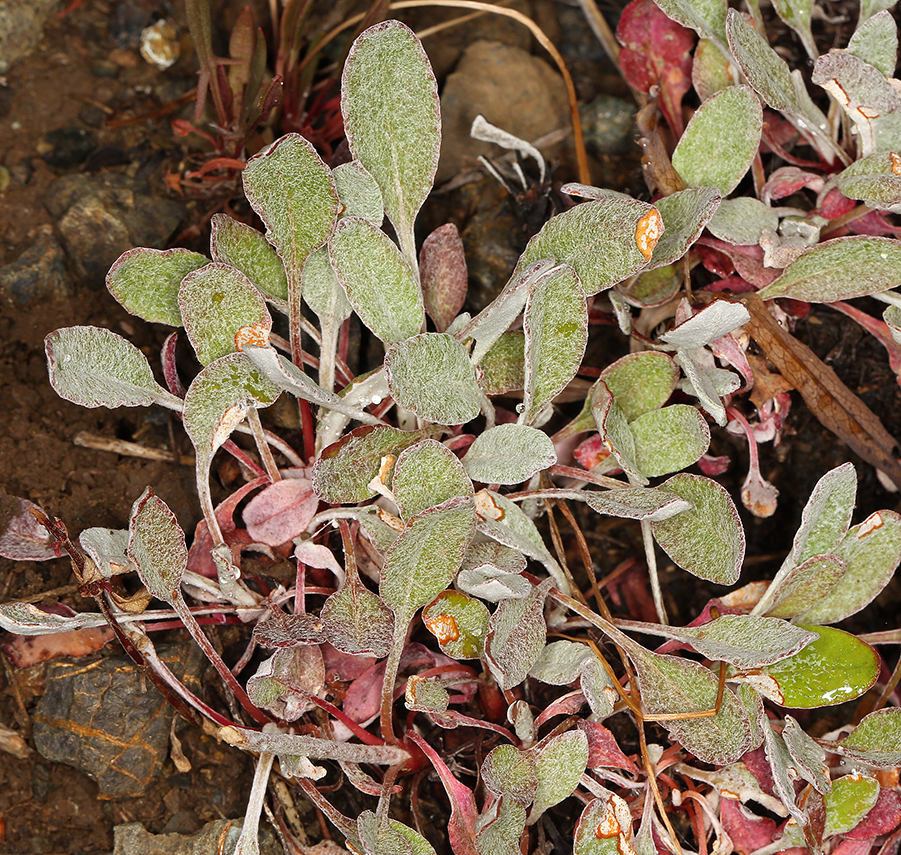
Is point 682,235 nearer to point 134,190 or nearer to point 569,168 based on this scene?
point 569,168

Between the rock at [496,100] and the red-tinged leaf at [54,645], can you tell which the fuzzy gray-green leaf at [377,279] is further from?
the red-tinged leaf at [54,645]

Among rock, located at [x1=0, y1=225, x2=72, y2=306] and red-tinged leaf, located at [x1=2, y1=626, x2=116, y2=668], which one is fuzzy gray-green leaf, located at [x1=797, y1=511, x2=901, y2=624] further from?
rock, located at [x1=0, y1=225, x2=72, y2=306]

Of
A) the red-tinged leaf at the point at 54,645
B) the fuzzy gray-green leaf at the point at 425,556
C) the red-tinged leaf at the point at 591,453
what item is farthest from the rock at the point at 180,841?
the red-tinged leaf at the point at 591,453

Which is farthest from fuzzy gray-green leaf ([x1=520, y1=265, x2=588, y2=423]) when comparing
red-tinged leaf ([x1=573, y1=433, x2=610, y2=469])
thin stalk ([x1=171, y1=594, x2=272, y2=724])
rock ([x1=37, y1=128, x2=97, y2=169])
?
rock ([x1=37, y1=128, x2=97, y2=169])

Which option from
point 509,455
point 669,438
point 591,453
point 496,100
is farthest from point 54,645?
point 496,100

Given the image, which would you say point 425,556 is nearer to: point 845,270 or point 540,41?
point 845,270

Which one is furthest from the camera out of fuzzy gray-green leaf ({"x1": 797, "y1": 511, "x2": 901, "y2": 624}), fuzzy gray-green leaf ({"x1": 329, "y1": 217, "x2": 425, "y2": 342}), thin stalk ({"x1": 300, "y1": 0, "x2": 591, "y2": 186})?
thin stalk ({"x1": 300, "y1": 0, "x2": 591, "y2": 186})
